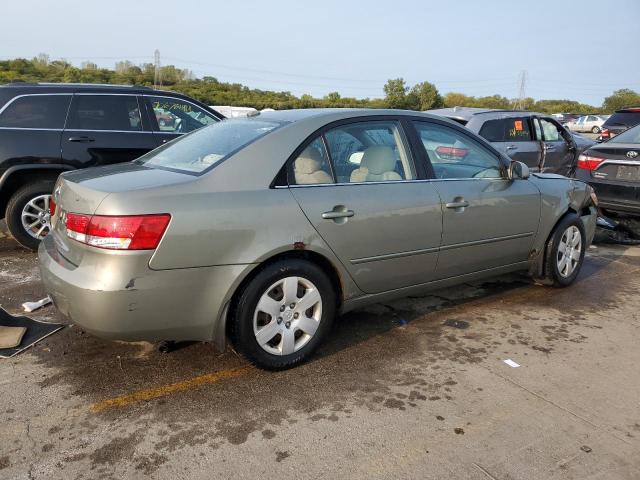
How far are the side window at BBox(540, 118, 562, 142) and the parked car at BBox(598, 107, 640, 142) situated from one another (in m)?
3.87

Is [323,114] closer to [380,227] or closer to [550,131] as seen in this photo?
[380,227]

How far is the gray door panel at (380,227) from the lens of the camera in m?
3.36

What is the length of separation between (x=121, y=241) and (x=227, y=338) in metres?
0.87

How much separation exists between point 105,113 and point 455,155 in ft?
13.3

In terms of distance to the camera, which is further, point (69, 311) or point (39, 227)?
point (39, 227)

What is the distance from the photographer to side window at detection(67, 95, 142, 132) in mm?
6016

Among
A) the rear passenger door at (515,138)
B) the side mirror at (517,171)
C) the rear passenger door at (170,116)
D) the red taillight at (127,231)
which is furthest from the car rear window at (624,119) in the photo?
the red taillight at (127,231)

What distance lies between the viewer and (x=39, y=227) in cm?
591

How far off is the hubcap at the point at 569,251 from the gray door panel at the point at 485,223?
0.49m

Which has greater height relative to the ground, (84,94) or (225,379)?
(84,94)

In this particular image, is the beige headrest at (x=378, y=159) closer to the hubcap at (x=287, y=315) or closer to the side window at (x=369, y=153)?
the side window at (x=369, y=153)

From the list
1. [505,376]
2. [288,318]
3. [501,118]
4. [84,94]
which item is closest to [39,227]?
[84,94]

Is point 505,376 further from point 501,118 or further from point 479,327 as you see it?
point 501,118

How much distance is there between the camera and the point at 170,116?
6.70 m
